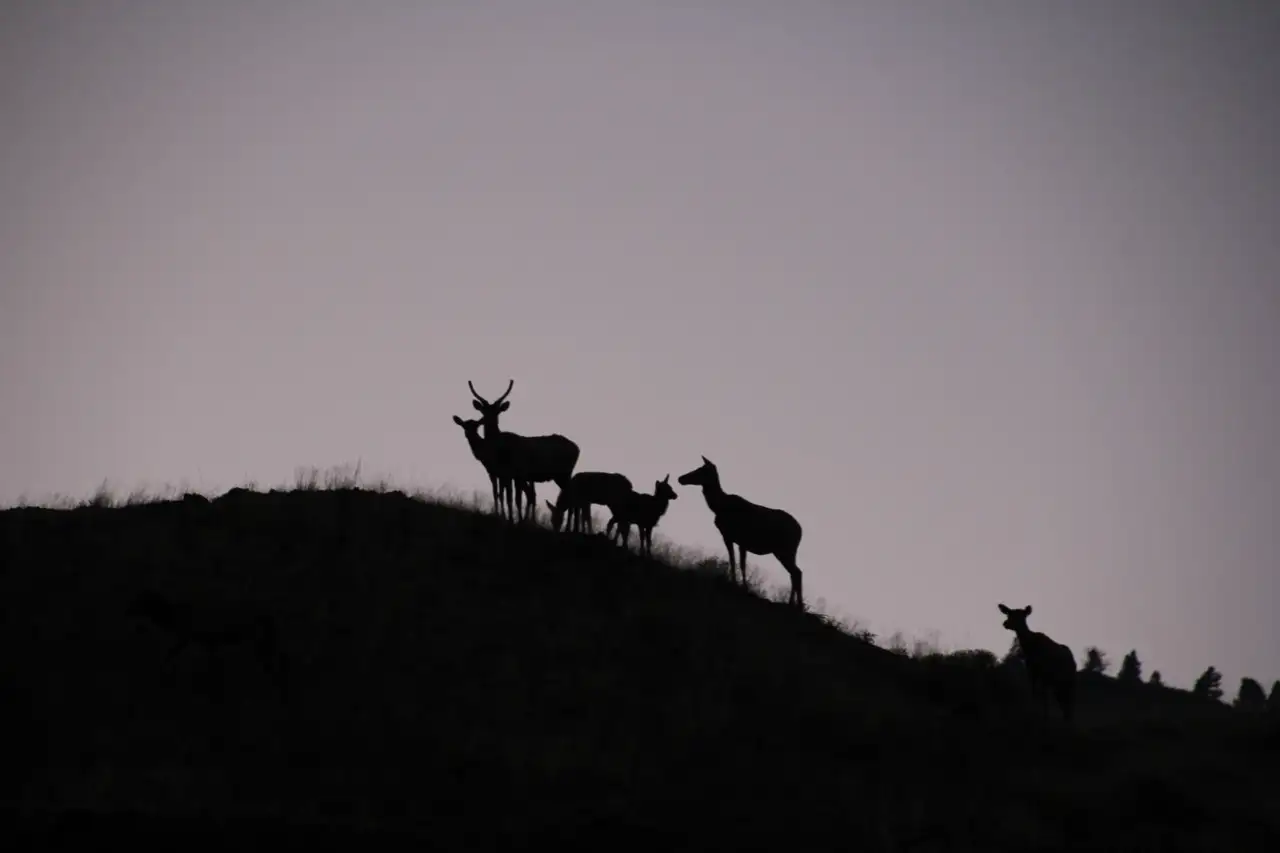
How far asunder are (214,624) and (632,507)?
31.3ft

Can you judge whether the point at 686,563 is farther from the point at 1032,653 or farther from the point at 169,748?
the point at 169,748

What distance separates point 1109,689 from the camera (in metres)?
49.7

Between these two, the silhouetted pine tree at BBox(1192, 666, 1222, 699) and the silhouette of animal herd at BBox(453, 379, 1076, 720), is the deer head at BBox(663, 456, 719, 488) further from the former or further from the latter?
the silhouetted pine tree at BBox(1192, 666, 1222, 699)

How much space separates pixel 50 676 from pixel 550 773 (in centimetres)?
801

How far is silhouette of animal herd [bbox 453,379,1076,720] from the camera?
25984mm

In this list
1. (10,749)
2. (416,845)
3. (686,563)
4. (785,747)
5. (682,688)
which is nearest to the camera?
(416,845)

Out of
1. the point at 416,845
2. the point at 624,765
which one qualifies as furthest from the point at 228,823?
the point at 624,765

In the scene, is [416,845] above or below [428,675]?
below

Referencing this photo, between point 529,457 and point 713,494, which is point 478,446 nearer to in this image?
point 529,457

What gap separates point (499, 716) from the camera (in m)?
20.5

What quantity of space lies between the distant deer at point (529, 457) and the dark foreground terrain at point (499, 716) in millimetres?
2003

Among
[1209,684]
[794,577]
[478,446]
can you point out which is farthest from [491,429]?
[1209,684]

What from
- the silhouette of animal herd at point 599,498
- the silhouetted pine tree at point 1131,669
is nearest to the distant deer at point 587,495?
the silhouette of animal herd at point 599,498

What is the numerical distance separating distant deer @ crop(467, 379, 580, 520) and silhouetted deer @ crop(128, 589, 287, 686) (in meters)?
8.93
